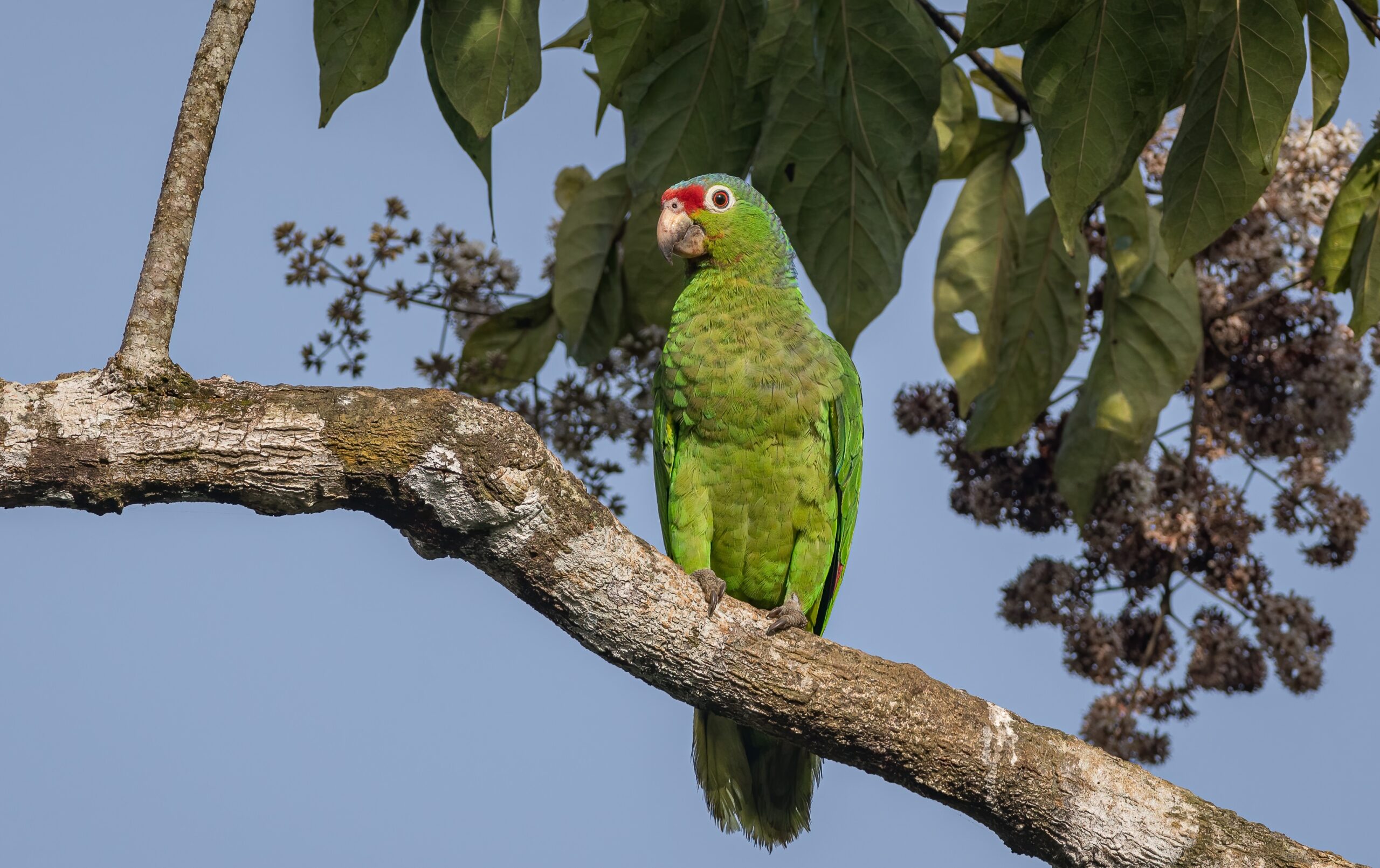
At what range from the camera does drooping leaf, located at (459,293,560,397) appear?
485 cm

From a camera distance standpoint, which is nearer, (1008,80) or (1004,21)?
(1004,21)

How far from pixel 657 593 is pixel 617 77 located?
1.94 metres

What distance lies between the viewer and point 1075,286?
16.4 feet

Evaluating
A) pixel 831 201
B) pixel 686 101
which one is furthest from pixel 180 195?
pixel 831 201

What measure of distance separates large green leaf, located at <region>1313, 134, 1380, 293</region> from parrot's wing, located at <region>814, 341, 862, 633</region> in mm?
1815

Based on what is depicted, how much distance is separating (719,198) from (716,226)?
10 cm

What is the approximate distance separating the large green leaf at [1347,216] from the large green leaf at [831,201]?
1451 millimetres

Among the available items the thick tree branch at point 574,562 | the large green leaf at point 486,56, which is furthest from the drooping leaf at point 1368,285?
the large green leaf at point 486,56

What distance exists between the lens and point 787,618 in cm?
292

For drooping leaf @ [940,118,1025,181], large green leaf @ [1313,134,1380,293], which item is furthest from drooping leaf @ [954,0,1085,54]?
drooping leaf @ [940,118,1025,181]

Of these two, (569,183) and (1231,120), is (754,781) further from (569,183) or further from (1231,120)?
(569,183)

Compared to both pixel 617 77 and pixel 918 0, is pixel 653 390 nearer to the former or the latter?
pixel 617 77

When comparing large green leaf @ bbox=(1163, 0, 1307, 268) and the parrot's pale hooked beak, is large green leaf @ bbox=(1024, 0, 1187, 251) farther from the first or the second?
the parrot's pale hooked beak

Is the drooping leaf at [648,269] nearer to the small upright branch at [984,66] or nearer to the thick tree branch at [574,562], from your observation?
the small upright branch at [984,66]
